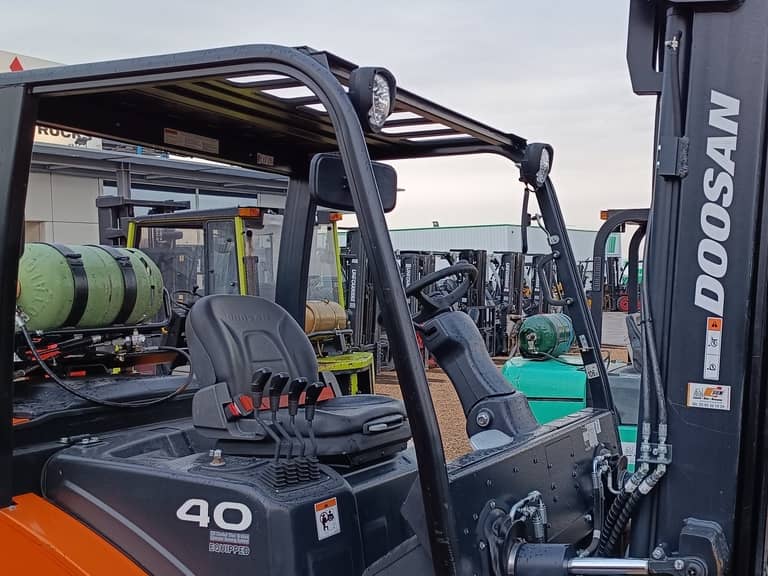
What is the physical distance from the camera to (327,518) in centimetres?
251

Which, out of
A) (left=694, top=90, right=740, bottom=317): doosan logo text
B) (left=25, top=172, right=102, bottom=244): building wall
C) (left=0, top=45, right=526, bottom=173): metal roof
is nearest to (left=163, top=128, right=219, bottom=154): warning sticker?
(left=0, top=45, right=526, bottom=173): metal roof

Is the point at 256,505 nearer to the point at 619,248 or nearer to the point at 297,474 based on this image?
the point at 297,474

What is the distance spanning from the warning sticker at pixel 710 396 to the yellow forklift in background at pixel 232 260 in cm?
660

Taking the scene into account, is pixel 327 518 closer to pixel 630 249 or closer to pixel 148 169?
pixel 630 249

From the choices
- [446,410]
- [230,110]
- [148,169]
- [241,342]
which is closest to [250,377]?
[241,342]

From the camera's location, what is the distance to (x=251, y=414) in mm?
2846

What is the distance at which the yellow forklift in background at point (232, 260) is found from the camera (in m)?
9.19

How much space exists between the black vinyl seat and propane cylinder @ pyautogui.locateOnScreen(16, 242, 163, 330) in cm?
47

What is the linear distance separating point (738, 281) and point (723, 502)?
61 cm

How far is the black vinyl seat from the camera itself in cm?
283

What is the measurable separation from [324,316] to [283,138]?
6.94 metres

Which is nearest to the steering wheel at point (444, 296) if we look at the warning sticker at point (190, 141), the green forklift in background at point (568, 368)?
the warning sticker at point (190, 141)

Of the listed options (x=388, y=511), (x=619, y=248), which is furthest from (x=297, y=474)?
(x=619, y=248)

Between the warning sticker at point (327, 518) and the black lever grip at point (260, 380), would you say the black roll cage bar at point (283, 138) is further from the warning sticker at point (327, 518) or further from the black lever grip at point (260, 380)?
the black lever grip at point (260, 380)
